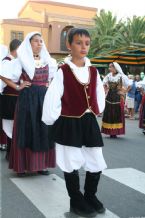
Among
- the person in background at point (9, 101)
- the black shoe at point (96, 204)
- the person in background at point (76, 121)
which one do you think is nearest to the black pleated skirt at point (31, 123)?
the person in background at point (9, 101)

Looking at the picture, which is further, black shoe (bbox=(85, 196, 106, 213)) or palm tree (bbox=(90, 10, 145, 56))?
palm tree (bbox=(90, 10, 145, 56))

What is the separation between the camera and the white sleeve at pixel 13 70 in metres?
5.03

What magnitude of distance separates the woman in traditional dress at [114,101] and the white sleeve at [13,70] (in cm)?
422

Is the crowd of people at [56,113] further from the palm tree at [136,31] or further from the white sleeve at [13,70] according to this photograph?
the palm tree at [136,31]

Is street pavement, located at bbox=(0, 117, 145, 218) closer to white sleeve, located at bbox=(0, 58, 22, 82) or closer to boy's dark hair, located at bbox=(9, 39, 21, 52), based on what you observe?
white sleeve, located at bbox=(0, 58, 22, 82)

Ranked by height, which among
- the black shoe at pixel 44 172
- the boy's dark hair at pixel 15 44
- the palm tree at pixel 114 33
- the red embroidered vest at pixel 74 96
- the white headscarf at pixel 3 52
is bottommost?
the black shoe at pixel 44 172

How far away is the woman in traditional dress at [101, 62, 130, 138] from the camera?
906 cm

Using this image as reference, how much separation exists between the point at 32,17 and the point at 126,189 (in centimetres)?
4978

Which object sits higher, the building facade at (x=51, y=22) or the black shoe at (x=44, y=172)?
the building facade at (x=51, y=22)

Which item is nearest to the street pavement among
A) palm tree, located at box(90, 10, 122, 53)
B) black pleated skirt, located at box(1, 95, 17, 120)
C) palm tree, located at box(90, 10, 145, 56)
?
black pleated skirt, located at box(1, 95, 17, 120)

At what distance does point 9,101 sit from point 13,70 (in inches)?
45.6

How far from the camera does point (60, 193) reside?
4406 millimetres

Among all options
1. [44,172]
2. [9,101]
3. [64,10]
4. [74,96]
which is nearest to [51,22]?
[64,10]

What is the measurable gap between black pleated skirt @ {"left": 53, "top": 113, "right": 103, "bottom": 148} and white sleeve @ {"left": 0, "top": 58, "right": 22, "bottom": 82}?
1.49 m
